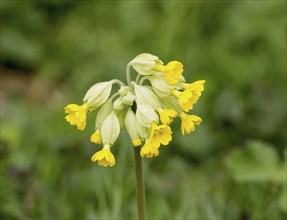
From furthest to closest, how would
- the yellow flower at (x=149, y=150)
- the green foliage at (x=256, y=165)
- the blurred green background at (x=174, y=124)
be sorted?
1. the blurred green background at (x=174, y=124)
2. the green foliage at (x=256, y=165)
3. the yellow flower at (x=149, y=150)

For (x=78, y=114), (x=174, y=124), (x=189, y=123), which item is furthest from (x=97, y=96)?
(x=174, y=124)

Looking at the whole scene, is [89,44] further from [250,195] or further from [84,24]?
[250,195]

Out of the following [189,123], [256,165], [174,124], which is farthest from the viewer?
[174,124]

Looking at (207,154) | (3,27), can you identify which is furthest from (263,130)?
(3,27)

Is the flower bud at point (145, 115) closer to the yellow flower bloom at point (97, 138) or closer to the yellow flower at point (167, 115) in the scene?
the yellow flower at point (167, 115)

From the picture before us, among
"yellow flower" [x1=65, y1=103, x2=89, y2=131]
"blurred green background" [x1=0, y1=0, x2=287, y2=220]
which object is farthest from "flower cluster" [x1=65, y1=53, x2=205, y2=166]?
"blurred green background" [x1=0, y1=0, x2=287, y2=220]

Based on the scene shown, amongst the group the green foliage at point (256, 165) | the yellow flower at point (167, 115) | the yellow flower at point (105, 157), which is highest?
the yellow flower at point (167, 115)

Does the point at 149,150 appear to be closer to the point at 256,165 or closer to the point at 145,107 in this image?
the point at 145,107

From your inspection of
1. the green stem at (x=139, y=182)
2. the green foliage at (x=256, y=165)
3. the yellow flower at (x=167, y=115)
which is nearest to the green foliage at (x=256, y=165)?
the green foliage at (x=256, y=165)
